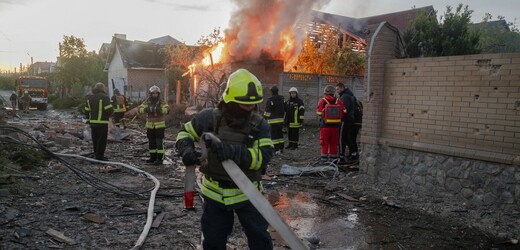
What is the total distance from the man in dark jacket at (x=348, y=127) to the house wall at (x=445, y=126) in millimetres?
1970

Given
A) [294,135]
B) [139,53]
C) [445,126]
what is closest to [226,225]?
[445,126]

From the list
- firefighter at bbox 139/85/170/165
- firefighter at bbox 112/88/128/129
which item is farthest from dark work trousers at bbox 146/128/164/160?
firefighter at bbox 112/88/128/129

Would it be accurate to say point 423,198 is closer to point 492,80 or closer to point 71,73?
point 492,80

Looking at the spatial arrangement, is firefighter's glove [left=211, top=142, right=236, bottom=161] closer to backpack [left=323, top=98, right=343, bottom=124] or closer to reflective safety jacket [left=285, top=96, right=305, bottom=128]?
backpack [left=323, top=98, right=343, bottom=124]

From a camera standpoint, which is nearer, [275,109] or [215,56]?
[275,109]

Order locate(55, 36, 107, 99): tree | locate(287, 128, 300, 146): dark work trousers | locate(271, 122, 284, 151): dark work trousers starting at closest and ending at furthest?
locate(271, 122, 284, 151): dark work trousers < locate(287, 128, 300, 146): dark work trousers < locate(55, 36, 107, 99): tree

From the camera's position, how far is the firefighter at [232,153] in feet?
9.86

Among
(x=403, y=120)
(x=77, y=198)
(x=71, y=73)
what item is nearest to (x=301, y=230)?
(x=403, y=120)

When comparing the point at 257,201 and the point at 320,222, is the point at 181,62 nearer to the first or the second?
the point at 320,222

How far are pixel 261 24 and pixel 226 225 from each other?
44.1ft

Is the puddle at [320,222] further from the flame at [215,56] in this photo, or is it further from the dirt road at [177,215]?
the flame at [215,56]

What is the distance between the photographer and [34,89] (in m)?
30.0

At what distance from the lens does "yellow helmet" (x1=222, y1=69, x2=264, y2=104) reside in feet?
9.80

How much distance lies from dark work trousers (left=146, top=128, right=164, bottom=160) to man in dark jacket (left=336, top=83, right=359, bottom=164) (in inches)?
166
